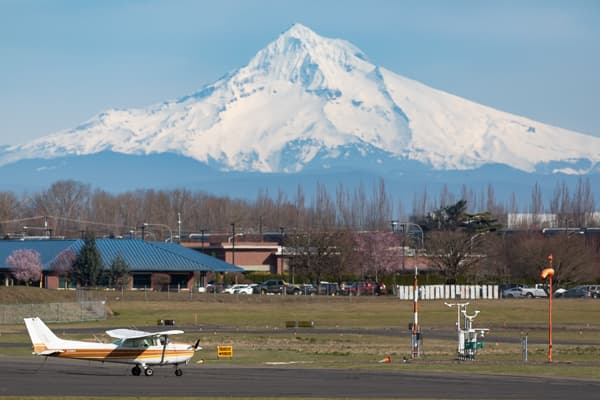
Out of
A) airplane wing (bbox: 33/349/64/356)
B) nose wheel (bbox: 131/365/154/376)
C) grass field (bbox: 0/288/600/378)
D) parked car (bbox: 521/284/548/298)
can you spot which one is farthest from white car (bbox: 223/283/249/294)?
airplane wing (bbox: 33/349/64/356)

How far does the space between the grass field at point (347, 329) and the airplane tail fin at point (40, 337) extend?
381 inches

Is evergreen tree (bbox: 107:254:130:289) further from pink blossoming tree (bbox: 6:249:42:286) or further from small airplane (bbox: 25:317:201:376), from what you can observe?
small airplane (bbox: 25:317:201:376)

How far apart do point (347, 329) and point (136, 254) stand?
59.2 m

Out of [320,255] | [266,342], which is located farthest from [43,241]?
[266,342]

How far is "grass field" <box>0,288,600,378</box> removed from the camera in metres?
54.3

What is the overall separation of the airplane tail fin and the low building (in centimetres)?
Result: 8129

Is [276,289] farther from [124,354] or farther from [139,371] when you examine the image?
[124,354]

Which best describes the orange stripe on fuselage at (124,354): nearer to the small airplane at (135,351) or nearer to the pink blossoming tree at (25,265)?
the small airplane at (135,351)

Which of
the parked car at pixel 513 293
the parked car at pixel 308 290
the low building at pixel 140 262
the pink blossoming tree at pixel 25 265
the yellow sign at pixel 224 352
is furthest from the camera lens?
the low building at pixel 140 262

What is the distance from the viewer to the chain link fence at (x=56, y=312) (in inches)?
3383

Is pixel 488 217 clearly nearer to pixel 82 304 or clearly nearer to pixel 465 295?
pixel 465 295

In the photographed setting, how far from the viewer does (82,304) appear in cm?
9100

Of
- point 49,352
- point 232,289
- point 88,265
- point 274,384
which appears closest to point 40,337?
point 49,352

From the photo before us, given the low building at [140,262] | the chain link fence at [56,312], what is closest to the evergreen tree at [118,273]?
the low building at [140,262]
